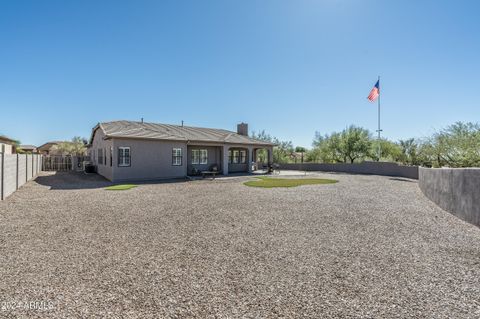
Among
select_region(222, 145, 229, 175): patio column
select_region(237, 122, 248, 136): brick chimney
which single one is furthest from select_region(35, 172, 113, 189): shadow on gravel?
select_region(237, 122, 248, 136): brick chimney

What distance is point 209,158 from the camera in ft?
78.0

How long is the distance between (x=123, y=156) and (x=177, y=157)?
4118 millimetres

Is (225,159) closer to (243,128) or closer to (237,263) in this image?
(243,128)

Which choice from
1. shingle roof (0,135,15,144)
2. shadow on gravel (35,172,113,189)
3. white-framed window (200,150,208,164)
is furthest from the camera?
shingle roof (0,135,15,144)

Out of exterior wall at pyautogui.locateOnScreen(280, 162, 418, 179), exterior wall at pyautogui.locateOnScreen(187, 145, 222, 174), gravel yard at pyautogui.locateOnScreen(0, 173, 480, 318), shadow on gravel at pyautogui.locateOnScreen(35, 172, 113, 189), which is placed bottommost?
gravel yard at pyautogui.locateOnScreen(0, 173, 480, 318)

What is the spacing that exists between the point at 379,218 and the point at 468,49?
1291 centimetres

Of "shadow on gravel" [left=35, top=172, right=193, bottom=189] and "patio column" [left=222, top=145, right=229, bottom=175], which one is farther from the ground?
"patio column" [left=222, top=145, right=229, bottom=175]

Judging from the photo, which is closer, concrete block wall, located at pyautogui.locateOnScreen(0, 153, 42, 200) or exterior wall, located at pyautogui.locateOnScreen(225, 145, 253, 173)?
concrete block wall, located at pyautogui.locateOnScreen(0, 153, 42, 200)

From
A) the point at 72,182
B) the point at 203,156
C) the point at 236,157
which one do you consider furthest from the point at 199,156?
the point at 72,182

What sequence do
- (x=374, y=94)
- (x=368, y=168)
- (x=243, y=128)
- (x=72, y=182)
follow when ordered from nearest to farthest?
1. (x=72, y=182)
2. (x=374, y=94)
3. (x=368, y=168)
4. (x=243, y=128)

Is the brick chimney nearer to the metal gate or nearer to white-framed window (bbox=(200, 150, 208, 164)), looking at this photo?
white-framed window (bbox=(200, 150, 208, 164))

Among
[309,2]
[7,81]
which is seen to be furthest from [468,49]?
[7,81]

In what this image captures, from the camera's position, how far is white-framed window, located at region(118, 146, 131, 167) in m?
17.6

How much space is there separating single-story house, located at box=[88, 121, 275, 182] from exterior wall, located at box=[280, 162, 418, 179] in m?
11.0
